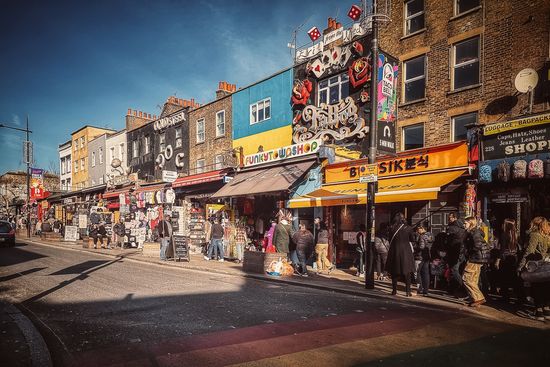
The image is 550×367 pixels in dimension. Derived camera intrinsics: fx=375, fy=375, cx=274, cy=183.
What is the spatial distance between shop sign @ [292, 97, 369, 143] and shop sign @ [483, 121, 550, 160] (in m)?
5.27

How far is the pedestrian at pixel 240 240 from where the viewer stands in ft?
53.6

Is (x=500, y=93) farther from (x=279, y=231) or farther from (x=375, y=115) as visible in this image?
(x=279, y=231)

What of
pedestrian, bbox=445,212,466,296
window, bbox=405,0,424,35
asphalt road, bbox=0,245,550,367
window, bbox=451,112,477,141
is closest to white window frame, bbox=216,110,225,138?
window, bbox=405,0,424,35

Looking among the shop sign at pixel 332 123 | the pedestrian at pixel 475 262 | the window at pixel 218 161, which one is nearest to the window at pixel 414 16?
the shop sign at pixel 332 123

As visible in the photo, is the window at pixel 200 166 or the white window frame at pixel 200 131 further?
the white window frame at pixel 200 131

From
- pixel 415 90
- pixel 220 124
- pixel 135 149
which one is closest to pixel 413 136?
pixel 415 90

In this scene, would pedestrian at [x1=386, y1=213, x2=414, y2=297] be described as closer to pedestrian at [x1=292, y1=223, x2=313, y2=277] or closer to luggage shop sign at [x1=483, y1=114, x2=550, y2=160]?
pedestrian at [x1=292, y1=223, x2=313, y2=277]

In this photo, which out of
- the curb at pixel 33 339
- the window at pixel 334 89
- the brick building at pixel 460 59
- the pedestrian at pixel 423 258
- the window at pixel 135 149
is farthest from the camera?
the window at pixel 135 149

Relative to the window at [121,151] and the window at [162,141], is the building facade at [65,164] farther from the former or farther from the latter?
the window at [162,141]

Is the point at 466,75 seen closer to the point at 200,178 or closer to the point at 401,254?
the point at 401,254

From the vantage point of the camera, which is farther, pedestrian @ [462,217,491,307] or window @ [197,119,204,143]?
window @ [197,119,204,143]

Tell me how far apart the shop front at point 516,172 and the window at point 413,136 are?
Answer: 3358 millimetres

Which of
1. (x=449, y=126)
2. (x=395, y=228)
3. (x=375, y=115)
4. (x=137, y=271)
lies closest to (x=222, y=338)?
(x=395, y=228)

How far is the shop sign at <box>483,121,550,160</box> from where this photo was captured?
10.4m
